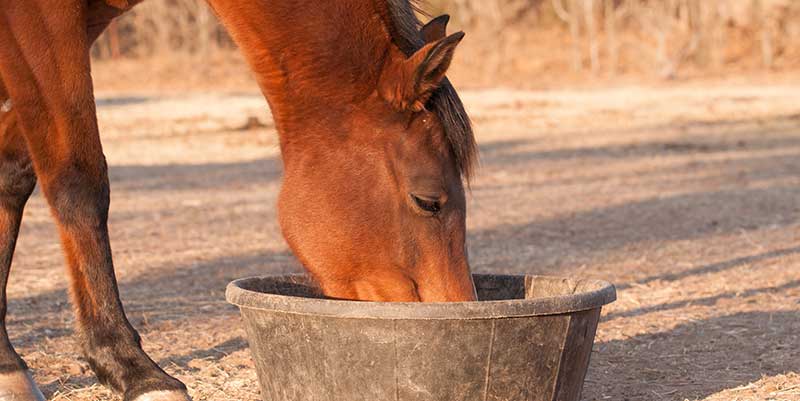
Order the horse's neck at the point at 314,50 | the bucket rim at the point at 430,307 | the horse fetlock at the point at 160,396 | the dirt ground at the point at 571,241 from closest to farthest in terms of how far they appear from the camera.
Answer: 1. the bucket rim at the point at 430,307
2. the horse's neck at the point at 314,50
3. the horse fetlock at the point at 160,396
4. the dirt ground at the point at 571,241

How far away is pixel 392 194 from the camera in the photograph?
278 cm

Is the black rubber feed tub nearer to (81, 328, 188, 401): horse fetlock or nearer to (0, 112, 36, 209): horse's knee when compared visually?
(81, 328, 188, 401): horse fetlock

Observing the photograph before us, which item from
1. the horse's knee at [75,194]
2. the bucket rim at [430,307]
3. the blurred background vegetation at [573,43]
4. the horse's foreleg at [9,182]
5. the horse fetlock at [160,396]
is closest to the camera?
the bucket rim at [430,307]

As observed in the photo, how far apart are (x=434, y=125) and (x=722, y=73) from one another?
2297cm

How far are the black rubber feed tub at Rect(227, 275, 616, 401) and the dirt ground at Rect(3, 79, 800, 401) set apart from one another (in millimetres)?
738

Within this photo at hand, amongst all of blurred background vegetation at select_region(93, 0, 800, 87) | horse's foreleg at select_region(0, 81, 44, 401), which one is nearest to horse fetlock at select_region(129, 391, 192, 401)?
horse's foreleg at select_region(0, 81, 44, 401)

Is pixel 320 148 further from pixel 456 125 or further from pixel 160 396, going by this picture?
pixel 160 396

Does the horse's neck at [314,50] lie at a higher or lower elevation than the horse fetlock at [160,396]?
higher

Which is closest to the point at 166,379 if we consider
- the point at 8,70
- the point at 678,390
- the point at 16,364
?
the point at 16,364

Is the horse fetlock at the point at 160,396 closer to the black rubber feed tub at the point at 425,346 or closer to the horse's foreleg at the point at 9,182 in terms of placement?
the black rubber feed tub at the point at 425,346

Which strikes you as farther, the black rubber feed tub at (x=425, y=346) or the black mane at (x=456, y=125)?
the black mane at (x=456, y=125)

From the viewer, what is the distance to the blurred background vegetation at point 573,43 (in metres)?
25.9

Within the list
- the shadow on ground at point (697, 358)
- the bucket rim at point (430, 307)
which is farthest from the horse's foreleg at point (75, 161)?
the shadow on ground at point (697, 358)

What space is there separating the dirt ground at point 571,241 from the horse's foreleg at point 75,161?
1.08 feet
